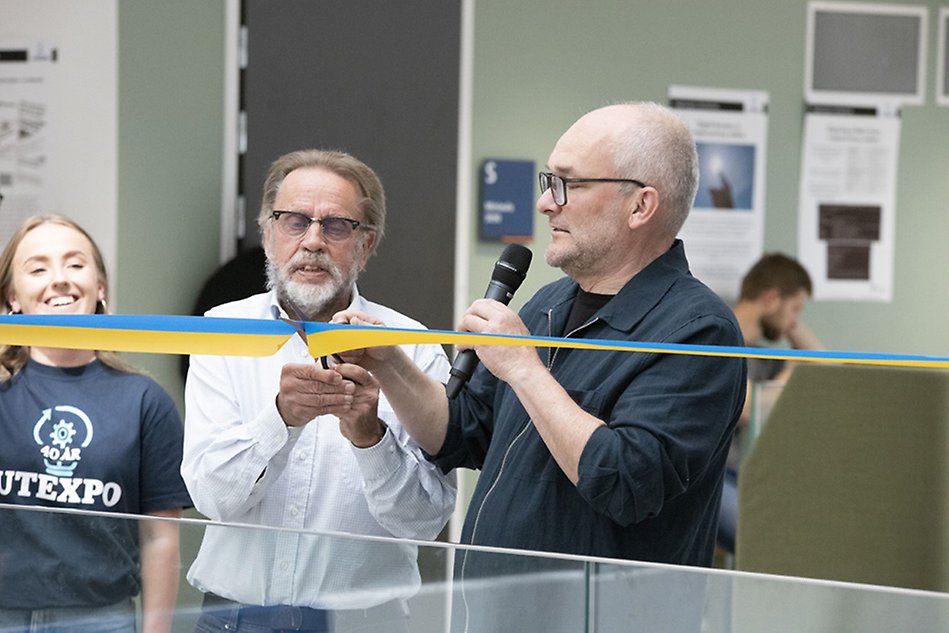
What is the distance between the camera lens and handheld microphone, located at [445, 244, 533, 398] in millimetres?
1879

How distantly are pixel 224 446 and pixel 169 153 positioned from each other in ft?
9.65

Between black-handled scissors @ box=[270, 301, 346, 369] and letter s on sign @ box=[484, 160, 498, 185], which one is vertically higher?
letter s on sign @ box=[484, 160, 498, 185]

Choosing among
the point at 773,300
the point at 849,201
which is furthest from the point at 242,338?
the point at 849,201

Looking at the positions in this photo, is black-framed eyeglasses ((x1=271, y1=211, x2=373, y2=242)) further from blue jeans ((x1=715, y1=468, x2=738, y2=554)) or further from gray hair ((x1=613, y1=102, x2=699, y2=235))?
blue jeans ((x1=715, y1=468, x2=738, y2=554))

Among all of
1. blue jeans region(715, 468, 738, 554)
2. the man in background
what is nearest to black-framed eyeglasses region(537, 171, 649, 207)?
blue jeans region(715, 468, 738, 554)

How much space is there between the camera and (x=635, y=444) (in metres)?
1.67

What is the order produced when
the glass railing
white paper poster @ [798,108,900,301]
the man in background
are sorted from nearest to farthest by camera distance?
the glass railing < the man in background < white paper poster @ [798,108,900,301]

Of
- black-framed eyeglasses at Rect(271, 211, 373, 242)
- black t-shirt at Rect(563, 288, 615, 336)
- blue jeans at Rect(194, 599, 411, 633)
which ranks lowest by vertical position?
blue jeans at Rect(194, 599, 411, 633)

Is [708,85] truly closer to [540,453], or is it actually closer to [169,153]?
[169,153]

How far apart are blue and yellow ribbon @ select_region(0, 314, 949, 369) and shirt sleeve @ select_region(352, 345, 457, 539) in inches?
8.0

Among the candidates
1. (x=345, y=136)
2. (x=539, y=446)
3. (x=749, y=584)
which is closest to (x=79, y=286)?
(x=539, y=446)

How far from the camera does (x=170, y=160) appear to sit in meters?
4.66

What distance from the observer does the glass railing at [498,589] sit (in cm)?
129

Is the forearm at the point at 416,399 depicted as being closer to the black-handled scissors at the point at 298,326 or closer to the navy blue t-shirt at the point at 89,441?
the black-handled scissors at the point at 298,326
